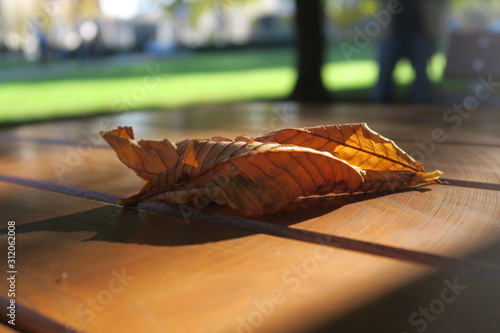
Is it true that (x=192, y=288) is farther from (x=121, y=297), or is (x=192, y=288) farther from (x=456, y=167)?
(x=456, y=167)

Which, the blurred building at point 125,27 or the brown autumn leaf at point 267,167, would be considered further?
the blurred building at point 125,27

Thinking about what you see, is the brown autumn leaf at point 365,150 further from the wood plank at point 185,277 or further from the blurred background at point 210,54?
the blurred background at point 210,54

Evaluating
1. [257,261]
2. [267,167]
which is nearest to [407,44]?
[267,167]

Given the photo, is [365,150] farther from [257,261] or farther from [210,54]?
[210,54]

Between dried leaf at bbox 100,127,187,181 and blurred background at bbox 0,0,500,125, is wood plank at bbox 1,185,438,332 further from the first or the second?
blurred background at bbox 0,0,500,125

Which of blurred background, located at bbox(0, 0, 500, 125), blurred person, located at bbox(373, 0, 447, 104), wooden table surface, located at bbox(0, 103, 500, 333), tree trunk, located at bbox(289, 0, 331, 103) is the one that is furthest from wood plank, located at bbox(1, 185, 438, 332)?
tree trunk, located at bbox(289, 0, 331, 103)

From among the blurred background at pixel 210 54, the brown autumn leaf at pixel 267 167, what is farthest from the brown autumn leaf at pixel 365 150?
the blurred background at pixel 210 54
